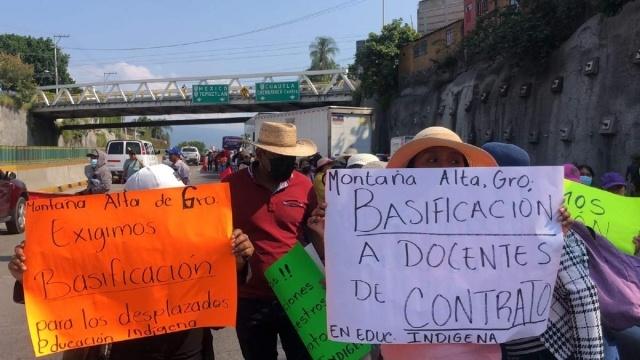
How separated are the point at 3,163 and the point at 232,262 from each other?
22955mm

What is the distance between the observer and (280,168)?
3.47 meters

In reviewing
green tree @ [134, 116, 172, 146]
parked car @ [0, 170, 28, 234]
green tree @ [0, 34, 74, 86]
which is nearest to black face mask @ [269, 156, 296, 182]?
parked car @ [0, 170, 28, 234]

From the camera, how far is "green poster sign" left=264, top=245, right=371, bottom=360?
9.66 ft

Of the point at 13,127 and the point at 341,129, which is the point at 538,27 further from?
the point at 13,127

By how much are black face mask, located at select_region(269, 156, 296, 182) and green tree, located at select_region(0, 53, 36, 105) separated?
5220 centimetres

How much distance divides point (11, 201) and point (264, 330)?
11517mm

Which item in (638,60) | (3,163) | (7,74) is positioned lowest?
(3,163)

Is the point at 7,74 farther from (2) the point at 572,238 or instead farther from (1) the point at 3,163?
(2) the point at 572,238

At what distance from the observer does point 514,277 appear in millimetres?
2396

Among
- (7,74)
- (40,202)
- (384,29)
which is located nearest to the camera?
(40,202)

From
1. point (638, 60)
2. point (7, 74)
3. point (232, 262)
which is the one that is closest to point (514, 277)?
point (232, 262)

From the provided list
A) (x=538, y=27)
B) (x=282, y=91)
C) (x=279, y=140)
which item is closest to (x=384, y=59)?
(x=282, y=91)

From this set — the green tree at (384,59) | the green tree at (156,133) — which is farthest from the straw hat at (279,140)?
the green tree at (156,133)

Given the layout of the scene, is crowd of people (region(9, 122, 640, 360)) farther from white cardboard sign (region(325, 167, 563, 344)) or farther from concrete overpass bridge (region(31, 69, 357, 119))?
concrete overpass bridge (region(31, 69, 357, 119))
